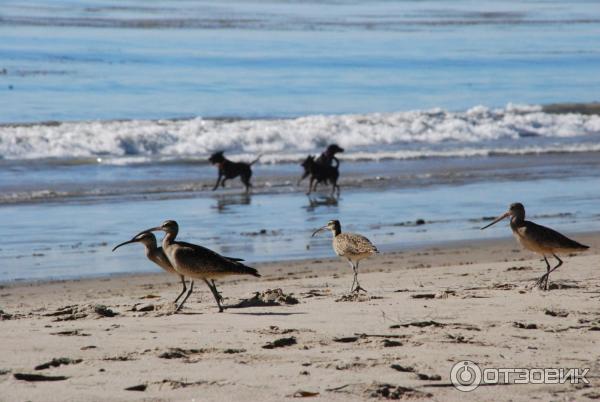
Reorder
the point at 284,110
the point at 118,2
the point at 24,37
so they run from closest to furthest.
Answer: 1. the point at 284,110
2. the point at 24,37
3. the point at 118,2

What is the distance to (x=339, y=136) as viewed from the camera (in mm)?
29312

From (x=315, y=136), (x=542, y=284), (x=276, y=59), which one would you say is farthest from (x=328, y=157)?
(x=276, y=59)

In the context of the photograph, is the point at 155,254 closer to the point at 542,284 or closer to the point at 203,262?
the point at 203,262

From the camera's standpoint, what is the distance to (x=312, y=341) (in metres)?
7.55

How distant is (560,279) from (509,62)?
4070 cm

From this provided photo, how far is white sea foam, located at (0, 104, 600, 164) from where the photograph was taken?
26094mm

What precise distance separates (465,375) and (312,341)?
121 centimetres

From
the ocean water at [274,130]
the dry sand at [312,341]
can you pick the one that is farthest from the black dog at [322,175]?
the dry sand at [312,341]

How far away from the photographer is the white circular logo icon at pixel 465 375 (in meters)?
6.50

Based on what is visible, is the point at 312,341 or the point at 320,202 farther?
the point at 320,202

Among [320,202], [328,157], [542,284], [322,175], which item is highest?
[328,157]

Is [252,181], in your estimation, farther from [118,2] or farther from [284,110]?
[118,2]

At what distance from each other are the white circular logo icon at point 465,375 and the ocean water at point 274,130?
6.15 m

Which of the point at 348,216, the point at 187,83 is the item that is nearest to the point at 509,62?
the point at 187,83
